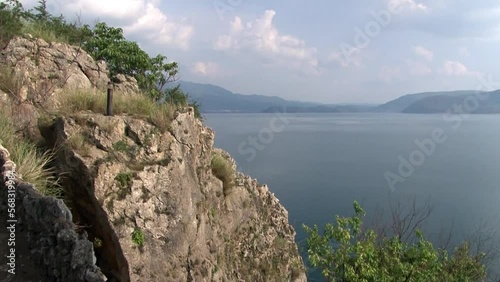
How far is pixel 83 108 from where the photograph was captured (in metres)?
9.59

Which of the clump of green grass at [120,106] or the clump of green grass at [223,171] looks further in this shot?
the clump of green grass at [223,171]

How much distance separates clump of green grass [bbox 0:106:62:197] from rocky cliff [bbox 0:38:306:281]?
1.05ft

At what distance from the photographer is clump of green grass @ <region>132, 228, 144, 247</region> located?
7.70 meters

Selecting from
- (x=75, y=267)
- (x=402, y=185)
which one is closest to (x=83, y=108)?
(x=75, y=267)

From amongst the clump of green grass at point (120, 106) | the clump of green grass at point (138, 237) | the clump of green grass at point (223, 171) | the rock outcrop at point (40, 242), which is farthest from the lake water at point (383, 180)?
the rock outcrop at point (40, 242)

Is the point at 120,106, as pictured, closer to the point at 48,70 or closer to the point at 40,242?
the point at 48,70

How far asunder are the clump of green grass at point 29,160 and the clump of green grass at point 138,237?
61.8 inches

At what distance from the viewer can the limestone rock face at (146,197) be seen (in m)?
7.69

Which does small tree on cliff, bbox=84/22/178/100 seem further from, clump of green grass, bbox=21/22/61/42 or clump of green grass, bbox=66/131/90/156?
clump of green grass, bbox=66/131/90/156

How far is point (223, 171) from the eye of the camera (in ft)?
43.1

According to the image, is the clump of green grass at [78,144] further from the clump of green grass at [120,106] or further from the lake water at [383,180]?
the lake water at [383,180]

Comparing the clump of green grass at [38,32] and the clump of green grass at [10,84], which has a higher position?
the clump of green grass at [38,32]

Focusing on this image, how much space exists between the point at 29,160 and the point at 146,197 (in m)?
2.33

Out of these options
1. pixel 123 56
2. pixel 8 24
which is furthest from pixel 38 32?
pixel 123 56
